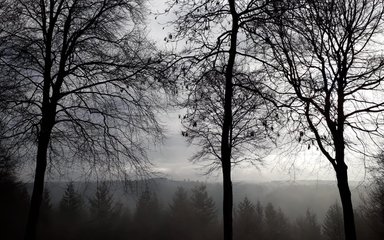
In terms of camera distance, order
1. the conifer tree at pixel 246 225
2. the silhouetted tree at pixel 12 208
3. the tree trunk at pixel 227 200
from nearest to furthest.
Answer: the tree trunk at pixel 227 200 < the silhouetted tree at pixel 12 208 < the conifer tree at pixel 246 225

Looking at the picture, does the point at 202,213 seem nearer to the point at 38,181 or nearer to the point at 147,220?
the point at 147,220

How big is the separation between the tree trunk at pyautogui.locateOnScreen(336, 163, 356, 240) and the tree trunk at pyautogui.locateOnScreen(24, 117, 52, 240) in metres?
7.83

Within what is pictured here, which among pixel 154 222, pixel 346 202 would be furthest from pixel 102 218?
pixel 346 202

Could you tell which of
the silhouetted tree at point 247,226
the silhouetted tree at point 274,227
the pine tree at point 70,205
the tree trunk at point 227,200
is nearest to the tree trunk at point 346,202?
the tree trunk at point 227,200

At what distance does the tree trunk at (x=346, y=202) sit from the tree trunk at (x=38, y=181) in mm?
7830

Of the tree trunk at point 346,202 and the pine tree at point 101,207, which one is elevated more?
the tree trunk at point 346,202

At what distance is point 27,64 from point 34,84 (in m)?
0.54

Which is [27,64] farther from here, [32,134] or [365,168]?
[365,168]

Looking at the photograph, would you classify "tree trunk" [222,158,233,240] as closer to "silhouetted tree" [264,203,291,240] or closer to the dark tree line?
the dark tree line

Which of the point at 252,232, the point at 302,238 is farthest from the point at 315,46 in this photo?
the point at 302,238

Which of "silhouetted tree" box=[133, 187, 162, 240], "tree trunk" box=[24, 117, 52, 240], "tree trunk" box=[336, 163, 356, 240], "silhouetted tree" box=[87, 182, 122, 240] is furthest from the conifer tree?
"tree trunk" box=[24, 117, 52, 240]

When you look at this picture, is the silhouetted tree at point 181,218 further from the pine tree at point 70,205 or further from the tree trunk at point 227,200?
the tree trunk at point 227,200

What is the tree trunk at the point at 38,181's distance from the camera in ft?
29.5

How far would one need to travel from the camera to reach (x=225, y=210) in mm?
9312
